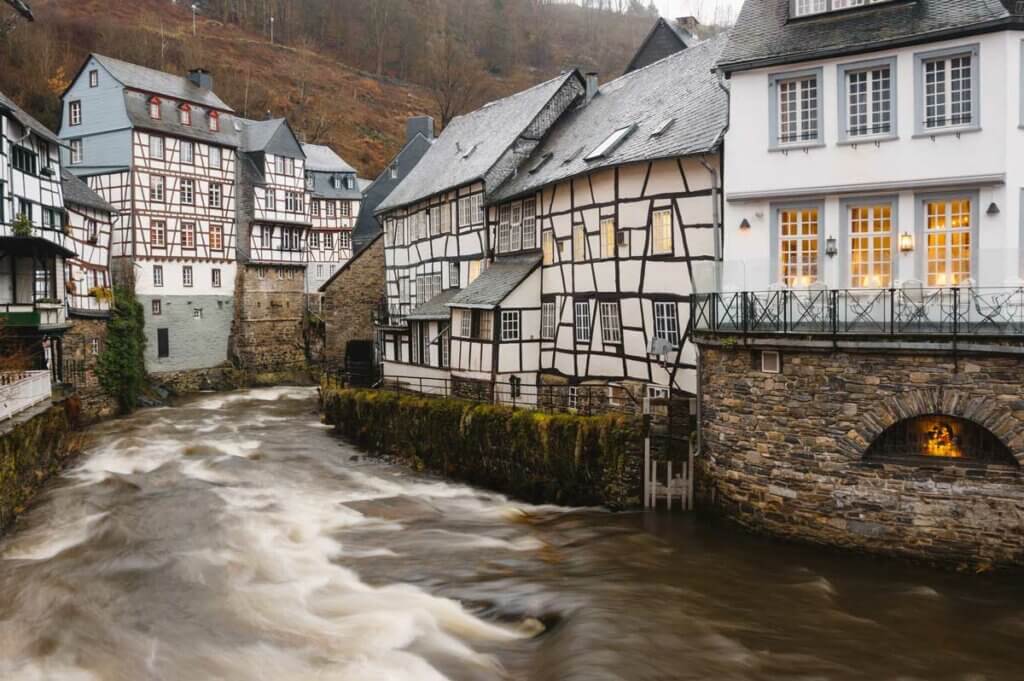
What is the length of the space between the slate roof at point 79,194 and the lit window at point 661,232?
23.2 metres

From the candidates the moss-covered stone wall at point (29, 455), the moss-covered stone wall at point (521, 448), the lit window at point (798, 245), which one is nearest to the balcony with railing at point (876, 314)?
the lit window at point (798, 245)

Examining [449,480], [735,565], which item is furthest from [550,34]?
[735,565]

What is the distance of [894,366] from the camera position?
13.1m

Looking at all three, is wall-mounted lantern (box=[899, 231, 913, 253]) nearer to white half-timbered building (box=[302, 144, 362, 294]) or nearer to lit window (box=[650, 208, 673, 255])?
lit window (box=[650, 208, 673, 255])

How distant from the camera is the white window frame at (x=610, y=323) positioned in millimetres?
20094

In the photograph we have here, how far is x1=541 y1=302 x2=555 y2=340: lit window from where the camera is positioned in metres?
22.5

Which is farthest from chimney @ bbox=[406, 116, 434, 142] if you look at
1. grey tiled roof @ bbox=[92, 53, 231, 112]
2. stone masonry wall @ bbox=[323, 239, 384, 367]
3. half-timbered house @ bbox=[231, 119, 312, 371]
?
stone masonry wall @ bbox=[323, 239, 384, 367]

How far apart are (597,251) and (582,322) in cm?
185

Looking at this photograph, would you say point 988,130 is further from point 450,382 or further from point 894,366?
point 450,382

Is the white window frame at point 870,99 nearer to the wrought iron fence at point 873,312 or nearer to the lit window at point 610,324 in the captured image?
the wrought iron fence at point 873,312

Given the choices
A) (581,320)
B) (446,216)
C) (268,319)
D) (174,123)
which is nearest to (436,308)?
(446,216)

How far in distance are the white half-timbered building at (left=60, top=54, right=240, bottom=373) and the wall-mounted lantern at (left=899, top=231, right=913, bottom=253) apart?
1234 inches

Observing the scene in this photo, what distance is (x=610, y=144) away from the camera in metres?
20.7

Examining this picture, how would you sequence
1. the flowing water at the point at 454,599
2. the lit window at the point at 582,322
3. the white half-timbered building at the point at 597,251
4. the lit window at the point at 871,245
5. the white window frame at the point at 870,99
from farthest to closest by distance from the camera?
the lit window at the point at 582,322 → the white half-timbered building at the point at 597,251 → the lit window at the point at 871,245 → the white window frame at the point at 870,99 → the flowing water at the point at 454,599
